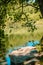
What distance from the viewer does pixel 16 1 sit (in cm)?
758

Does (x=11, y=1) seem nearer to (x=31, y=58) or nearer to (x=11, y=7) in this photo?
(x=11, y=7)

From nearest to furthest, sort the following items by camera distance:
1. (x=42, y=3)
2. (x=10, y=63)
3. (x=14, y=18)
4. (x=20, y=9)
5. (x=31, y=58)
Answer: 1. (x=42, y=3)
2. (x=14, y=18)
3. (x=20, y=9)
4. (x=31, y=58)
5. (x=10, y=63)

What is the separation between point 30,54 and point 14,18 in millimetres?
11842

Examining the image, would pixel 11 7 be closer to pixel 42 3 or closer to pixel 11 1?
pixel 11 1

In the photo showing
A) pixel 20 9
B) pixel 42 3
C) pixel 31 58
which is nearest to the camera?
pixel 42 3

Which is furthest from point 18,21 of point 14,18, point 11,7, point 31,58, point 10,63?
point 10,63

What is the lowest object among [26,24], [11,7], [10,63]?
[10,63]

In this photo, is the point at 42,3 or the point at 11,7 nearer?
the point at 42,3

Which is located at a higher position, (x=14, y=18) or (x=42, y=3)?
(x=42, y=3)

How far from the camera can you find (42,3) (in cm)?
684

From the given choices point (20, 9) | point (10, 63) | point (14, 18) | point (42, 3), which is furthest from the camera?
point (10, 63)

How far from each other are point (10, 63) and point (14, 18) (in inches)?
499

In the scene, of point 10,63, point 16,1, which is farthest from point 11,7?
point 10,63

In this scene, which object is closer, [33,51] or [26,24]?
[26,24]
